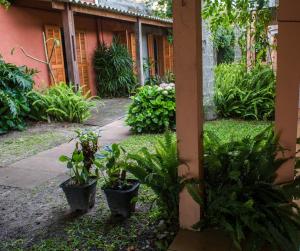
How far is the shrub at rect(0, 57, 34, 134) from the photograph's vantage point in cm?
573

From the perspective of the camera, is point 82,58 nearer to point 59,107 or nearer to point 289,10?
point 59,107

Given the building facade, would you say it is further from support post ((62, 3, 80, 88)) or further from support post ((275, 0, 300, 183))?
support post ((275, 0, 300, 183))

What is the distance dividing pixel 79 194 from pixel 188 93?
50.1 inches

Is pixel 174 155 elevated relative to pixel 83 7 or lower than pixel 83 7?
lower

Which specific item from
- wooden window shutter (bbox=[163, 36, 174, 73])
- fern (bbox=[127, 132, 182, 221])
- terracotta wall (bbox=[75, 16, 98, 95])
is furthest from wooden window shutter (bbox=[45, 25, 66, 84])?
wooden window shutter (bbox=[163, 36, 174, 73])

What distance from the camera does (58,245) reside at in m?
2.24

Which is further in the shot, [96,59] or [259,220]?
[96,59]

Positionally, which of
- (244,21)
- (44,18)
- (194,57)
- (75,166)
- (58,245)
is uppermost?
(44,18)

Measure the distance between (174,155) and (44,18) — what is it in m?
6.73

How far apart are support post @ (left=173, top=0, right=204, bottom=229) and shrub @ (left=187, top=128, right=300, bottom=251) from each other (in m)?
0.11

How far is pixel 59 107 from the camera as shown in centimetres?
645

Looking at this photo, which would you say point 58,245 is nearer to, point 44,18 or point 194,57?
point 194,57

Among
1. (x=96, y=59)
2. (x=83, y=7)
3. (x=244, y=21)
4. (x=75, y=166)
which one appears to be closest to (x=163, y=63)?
(x=96, y=59)

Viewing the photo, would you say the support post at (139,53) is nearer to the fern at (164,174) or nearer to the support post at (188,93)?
the fern at (164,174)
